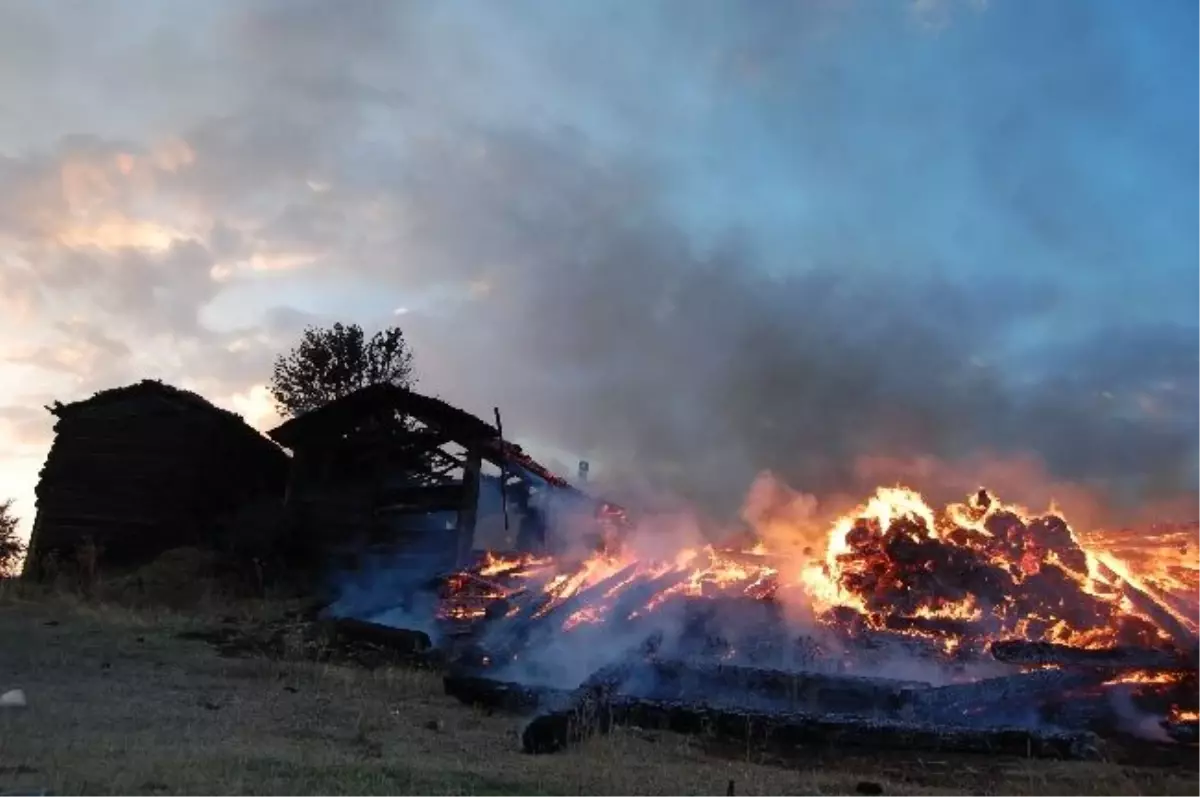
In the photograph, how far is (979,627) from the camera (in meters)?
16.5

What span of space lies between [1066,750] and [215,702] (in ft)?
31.4

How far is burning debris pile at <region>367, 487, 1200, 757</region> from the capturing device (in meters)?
11.4

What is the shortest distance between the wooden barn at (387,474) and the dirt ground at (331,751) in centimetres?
1098

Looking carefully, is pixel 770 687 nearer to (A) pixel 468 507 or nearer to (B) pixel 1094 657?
(B) pixel 1094 657

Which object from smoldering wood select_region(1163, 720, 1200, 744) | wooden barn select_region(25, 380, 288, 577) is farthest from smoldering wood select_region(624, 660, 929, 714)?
wooden barn select_region(25, 380, 288, 577)

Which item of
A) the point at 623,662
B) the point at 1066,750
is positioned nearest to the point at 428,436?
the point at 623,662

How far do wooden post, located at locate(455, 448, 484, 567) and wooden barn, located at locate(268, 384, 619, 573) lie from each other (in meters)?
0.03

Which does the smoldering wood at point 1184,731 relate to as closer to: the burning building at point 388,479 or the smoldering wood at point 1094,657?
the smoldering wood at point 1094,657

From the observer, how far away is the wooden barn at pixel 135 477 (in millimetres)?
28594

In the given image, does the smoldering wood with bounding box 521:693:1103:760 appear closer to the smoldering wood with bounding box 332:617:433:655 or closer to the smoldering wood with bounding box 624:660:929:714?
the smoldering wood with bounding box 624:660:929:714

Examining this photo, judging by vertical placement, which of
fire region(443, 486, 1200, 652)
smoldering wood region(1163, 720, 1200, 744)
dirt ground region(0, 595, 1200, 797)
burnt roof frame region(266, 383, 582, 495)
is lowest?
dirt ground region(0, 595, 1200, 797)

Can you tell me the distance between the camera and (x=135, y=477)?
29.0m

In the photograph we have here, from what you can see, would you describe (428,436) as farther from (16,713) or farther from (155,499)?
(16,713)

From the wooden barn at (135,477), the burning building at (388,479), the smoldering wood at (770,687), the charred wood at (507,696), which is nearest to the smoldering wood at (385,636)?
the charred wood at (507,696)
